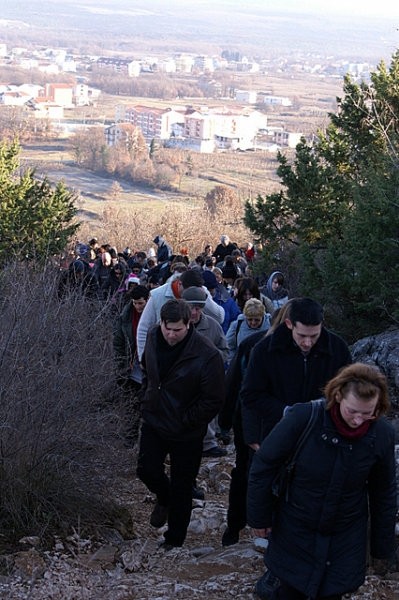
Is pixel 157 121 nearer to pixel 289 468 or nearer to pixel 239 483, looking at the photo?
pixel 239 483

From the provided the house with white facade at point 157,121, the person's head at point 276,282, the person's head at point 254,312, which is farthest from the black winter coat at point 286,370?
the house with white facade at point 157,121

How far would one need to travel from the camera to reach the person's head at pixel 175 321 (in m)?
5.40

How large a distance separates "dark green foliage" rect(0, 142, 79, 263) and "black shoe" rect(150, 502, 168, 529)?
49.5 feet

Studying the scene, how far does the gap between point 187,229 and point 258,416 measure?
130 feet

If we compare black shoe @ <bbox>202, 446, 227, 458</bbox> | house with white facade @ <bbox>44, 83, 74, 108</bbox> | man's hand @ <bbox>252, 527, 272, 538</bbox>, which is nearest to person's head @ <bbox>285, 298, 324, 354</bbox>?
man's hand @ <bbox>252, 527, 272, 538</bbox>

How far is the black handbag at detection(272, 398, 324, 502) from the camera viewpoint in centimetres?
394

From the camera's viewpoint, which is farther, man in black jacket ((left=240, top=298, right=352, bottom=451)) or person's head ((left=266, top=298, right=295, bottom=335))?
person's head ((left=266, top=298, right=295, bottom=335))

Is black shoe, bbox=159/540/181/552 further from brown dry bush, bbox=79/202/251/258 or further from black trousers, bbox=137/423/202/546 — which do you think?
brown dry bush, bbox=79/202/251/258

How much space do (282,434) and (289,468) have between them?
0.15 meters

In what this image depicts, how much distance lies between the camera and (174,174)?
107m

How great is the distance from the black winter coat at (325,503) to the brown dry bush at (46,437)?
6.85 feet

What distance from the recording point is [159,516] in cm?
624

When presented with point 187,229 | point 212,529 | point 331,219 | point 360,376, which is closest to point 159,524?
point 212,529

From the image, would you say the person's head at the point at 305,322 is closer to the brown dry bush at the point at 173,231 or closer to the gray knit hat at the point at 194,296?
the gray knit hat at the point at 194,296
